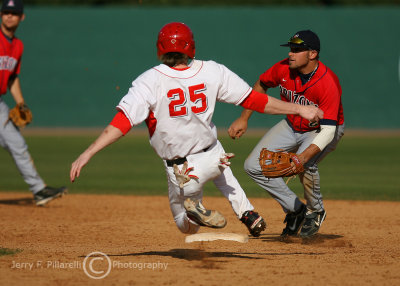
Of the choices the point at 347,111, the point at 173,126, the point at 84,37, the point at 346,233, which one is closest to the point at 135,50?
the point at 84,37

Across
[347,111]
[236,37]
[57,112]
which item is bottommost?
[57,112]

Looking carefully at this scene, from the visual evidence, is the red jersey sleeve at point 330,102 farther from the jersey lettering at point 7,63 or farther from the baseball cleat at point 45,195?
the jersey lettering at point 7,63

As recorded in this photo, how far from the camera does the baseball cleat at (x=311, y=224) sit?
21.0ft

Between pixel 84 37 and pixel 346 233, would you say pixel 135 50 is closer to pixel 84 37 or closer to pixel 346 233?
pixel 84 37

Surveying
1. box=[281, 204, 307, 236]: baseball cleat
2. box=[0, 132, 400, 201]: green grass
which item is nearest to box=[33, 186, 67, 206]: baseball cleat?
box=[0, 132, 400, 201]: green grass

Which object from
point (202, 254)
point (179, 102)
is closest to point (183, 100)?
point (179, 102)

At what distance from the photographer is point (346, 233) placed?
6.81m

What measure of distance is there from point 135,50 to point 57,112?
3.37 m

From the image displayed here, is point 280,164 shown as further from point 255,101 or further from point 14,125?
point 14,125

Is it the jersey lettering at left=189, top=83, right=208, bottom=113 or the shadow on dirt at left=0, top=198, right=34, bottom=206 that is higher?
the jersey lettering at left=189, top=83, right=208, bottom=113

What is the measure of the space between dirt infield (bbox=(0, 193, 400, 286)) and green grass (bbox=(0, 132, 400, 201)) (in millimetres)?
1262

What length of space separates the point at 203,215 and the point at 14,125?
14.5 feet

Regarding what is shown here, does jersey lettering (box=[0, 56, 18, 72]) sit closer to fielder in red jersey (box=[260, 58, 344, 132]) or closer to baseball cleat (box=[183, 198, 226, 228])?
fielder in red jersey (box=[260, 58, 344, 132])

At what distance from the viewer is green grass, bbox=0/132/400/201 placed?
10.3 meters
